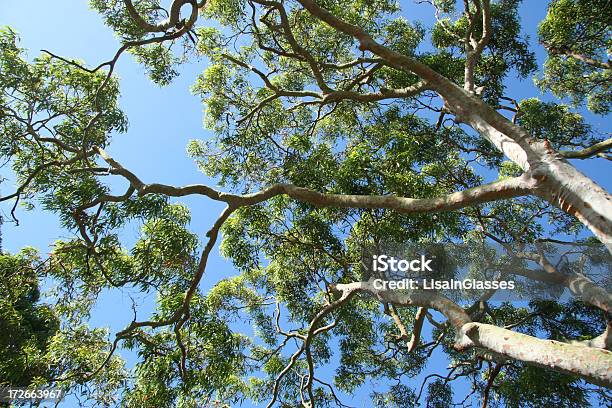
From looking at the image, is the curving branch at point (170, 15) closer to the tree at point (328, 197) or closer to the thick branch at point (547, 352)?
the tree at point (328, 197)

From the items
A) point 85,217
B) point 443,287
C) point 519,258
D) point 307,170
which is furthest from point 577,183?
point 85,217

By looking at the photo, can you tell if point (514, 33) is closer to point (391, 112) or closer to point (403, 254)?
point (391, 112)

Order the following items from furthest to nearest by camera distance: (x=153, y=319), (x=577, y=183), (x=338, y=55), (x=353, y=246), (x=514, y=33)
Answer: (x=338, y=55), (x=514, y=33), (x=353, y=246), (x=153, y=319), (x=577, y=183)

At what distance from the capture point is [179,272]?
20.4 ft

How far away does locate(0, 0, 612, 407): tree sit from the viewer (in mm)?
5109

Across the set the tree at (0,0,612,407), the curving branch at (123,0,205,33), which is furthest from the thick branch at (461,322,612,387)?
the curving branch at (123,0,205,33)

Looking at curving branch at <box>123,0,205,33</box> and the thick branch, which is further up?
curving branch at <box>123,0,205,33</box>

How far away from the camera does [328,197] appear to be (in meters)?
4.85

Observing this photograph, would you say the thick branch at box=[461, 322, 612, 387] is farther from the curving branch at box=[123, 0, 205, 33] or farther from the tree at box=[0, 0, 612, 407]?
the curving branch at box=[123, 0, 205, 33]

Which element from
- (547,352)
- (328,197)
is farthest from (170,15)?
(547,352)

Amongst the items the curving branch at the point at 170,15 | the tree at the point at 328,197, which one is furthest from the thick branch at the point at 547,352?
the curving branch at the point at 170,15

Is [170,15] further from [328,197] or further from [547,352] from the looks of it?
[547,352]

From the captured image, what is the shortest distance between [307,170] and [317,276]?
1910 millimetres

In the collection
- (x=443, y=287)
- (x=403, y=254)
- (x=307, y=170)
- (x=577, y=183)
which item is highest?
(x=307, y=170)
